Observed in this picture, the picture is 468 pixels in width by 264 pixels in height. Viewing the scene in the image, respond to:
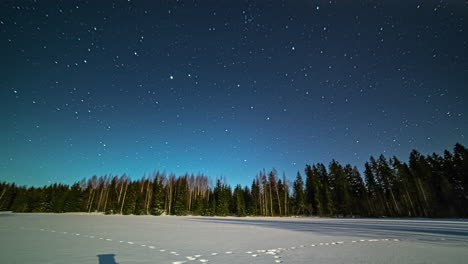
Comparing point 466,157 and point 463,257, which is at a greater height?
point 466,157

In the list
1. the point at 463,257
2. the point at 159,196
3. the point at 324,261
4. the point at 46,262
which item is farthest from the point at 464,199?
the point at 159,196

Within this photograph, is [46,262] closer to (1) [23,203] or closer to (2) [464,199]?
(2) [464,199]

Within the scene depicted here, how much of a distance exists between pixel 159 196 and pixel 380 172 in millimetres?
56863

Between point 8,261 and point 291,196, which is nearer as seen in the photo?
point 8,261

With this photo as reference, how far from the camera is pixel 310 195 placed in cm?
5691

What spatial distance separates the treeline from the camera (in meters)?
41.2

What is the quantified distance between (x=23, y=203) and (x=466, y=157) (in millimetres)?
115531

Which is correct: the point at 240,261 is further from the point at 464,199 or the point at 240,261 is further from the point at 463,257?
the point at 464,199

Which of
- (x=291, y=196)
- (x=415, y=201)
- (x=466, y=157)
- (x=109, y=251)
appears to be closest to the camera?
(x=109, y=251)

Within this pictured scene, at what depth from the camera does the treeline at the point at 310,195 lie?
4125 centimetres

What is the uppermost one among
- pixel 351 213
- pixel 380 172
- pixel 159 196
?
pixel 380 172

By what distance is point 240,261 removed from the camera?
16.7 ft

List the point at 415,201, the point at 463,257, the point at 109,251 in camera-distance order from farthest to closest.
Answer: the point at 415,201 < the point at 109,251 < the point at 463,257

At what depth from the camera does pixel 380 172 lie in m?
51.1
